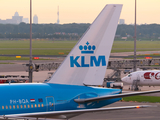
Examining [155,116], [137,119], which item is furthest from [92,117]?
[155,116]

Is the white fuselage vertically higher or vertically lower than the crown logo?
lower

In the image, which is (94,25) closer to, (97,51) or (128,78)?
(97,51)

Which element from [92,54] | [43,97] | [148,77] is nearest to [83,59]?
[92,54]

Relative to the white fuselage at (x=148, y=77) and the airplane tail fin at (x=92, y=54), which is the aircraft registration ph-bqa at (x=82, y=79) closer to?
the airplane tail fin at (x=92, y=54)

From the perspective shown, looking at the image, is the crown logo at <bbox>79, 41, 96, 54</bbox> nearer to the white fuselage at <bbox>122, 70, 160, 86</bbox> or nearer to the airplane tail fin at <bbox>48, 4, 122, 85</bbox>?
the airplane tail fin at <bbox>48, 4, 122, 85</bbox>

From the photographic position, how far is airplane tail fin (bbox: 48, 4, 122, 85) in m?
18.3

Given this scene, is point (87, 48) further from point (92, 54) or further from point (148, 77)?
point (148, 77)

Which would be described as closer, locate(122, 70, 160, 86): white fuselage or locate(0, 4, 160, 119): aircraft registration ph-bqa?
locate(0, 4, 160, 119): aircraft registration ph-bqa

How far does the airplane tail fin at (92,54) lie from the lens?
1831cm

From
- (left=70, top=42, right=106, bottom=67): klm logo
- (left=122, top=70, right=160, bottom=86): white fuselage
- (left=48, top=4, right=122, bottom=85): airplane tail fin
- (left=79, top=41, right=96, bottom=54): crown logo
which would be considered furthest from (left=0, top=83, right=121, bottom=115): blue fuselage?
(left=122, top=70, right=160, bottom=86): white fuselage

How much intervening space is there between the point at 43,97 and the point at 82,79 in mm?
2807

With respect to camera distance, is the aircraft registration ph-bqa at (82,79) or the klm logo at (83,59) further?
the klm logo at (83,59)

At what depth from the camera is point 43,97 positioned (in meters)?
16.8

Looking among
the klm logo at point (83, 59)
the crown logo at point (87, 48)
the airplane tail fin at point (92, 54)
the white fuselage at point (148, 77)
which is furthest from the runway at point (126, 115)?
the white fuselage at point (148, 77)
